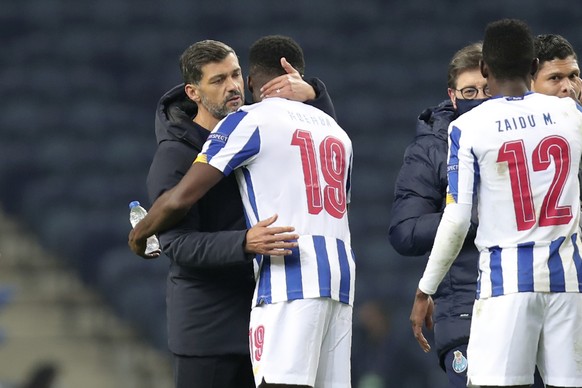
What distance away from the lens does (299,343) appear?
351 centimetres

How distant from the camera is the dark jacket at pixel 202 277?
12.6 feet

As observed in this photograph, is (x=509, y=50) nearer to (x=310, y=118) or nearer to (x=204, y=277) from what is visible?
(x=310, y=118)

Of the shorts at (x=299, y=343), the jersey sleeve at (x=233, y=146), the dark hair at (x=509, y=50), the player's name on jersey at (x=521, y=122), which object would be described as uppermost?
the dark hair at (x=509, y=50)

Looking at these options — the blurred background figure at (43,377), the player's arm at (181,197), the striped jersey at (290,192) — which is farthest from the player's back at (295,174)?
the blurred background figure at (43,377)

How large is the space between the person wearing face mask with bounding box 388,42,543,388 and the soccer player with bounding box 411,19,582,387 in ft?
1.20

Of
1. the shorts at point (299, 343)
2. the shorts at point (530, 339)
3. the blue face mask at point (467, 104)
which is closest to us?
the shorts at point (530, 339)

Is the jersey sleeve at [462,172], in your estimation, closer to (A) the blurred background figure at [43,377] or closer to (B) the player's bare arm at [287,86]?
(B) the player's bare arm at [287,86]

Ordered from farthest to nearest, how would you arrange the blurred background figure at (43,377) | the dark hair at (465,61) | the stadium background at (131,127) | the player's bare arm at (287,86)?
the stadium background at (131,127) < the blurred background figure at (43,377) < the dark hair at (465,61) < the player's bare arm at (287,86)

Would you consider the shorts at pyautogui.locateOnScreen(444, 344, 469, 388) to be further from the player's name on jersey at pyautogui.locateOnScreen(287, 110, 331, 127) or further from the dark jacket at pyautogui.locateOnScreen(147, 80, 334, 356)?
the player's name on jersey at pyautogui.locateOnScreen(287, 110, 331, 127)

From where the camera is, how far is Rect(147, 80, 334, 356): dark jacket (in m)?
3.84

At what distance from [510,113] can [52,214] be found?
21.6ft

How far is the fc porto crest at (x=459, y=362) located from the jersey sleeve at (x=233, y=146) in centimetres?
102

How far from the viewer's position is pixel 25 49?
10.5 metres

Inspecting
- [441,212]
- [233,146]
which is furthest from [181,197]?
[441,212]
